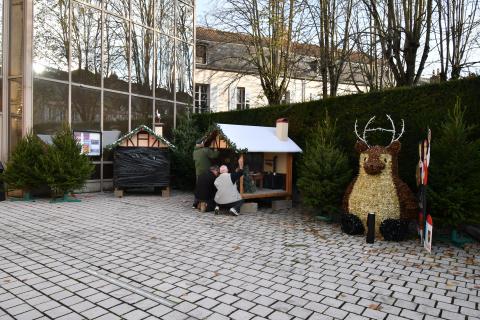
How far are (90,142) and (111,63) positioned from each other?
2862 mm

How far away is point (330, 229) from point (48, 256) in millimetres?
4964

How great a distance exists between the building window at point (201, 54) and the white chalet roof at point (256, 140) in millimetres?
15787

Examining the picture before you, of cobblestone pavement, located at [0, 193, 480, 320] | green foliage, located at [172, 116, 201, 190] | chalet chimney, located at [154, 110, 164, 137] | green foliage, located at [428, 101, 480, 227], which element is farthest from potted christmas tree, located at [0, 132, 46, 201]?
green foliage, located at [428, 101, 480, 227]

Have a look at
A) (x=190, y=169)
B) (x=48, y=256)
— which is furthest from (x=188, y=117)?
(x=48, y=256)

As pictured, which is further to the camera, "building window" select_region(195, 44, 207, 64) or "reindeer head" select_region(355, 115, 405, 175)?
"building window" select_region(195, 44, 207, 64)

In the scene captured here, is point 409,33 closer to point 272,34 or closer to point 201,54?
point 272,34

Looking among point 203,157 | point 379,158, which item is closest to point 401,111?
point 379,158

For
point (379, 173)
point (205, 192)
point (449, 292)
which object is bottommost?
point (449, 292)

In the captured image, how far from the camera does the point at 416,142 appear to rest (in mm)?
7582

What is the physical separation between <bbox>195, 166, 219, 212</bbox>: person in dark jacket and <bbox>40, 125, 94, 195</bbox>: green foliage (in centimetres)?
362

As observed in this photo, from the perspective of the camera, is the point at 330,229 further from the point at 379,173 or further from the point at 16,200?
the point at 16,200

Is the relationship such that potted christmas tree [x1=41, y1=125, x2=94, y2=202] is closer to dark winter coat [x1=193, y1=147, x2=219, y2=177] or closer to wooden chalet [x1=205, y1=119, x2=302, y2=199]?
dark winter coat [x1=193, y1=147, x2=219, y2=177]

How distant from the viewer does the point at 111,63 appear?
12.7m

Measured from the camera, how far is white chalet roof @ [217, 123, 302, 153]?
895 centimetres
